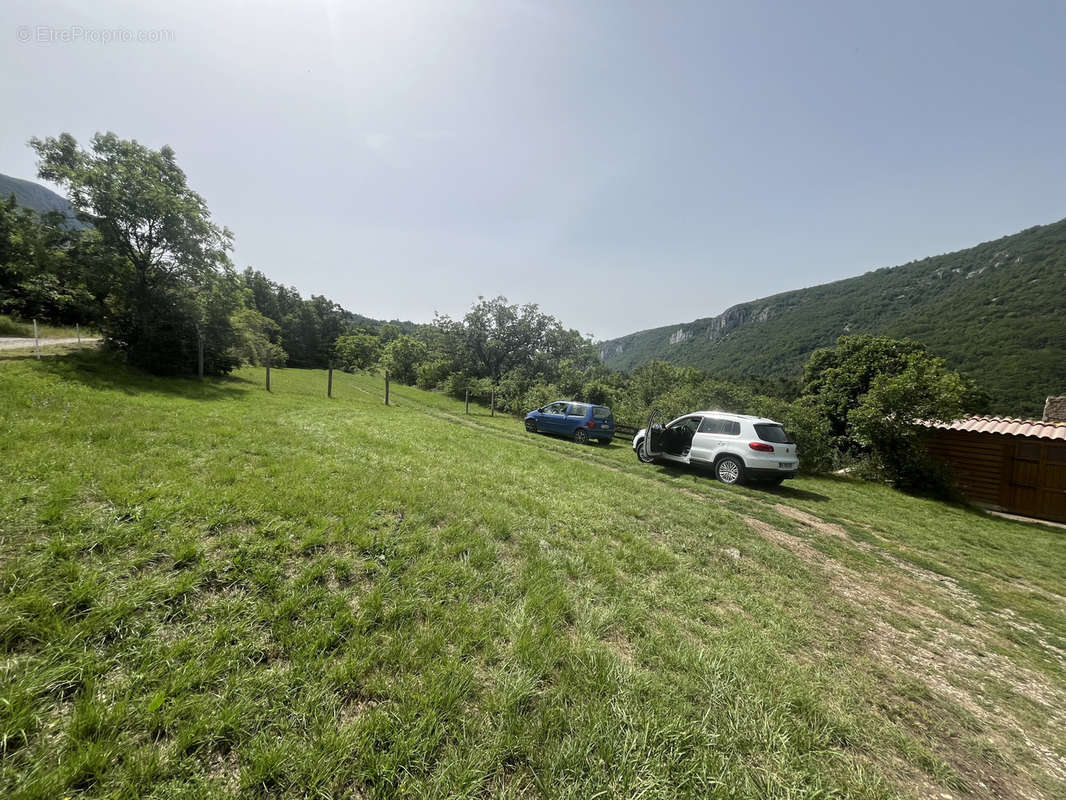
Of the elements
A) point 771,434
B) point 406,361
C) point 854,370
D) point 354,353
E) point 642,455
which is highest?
point 854,370

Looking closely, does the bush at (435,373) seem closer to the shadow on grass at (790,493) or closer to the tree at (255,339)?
the tree at (255,339)

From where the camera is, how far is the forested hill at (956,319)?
3534 centimetres

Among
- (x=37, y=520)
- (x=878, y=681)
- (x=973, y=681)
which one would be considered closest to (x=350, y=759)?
(x=37, y=520)

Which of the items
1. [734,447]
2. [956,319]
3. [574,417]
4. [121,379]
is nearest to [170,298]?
[121,379]

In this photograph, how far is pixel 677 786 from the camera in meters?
1.76

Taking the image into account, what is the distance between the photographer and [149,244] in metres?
13.8

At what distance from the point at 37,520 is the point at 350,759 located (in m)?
3.39

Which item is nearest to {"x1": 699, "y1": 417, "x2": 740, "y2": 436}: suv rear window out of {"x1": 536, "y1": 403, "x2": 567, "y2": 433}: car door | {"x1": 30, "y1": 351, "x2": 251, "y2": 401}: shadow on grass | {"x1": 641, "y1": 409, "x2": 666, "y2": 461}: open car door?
{"x1": 641, "y1": 409, "x2": 666, "y2": 461}: open car door

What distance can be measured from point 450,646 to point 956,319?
75.3m

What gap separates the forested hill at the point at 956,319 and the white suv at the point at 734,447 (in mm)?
39550

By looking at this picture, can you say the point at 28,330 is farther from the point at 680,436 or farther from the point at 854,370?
the point at 854,370

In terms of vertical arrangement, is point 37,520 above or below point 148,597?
above

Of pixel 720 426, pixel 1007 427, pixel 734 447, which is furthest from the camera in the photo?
pixel 1007 427

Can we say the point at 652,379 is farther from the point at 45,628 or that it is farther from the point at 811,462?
the point at 45,628
